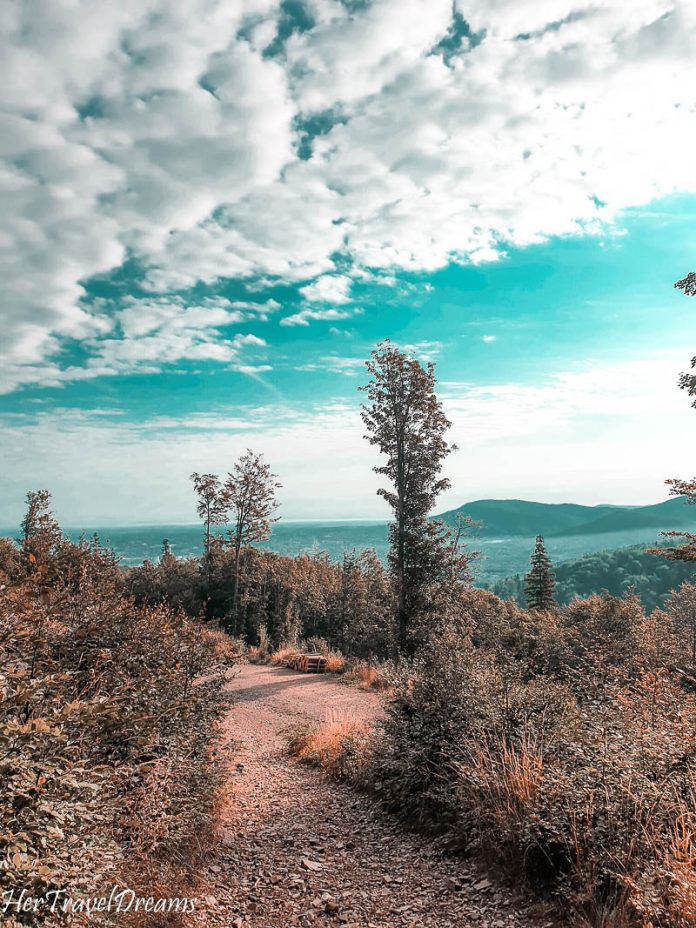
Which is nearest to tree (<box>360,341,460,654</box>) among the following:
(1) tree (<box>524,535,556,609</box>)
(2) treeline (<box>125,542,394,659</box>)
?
(2) treeline (<box>125,542,394,659</box>)

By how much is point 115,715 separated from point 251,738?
676 centimetres

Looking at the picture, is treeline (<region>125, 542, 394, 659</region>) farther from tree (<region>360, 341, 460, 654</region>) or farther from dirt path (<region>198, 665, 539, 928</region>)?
dirt path (<region>198, 665, 539, 928</region>)

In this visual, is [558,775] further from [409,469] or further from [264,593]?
[264,593]

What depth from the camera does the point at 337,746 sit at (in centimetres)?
770

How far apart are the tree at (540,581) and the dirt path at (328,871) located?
4866 cm

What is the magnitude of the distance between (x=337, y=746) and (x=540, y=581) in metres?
49.3

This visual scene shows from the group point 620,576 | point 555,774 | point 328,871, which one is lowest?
point 620,576

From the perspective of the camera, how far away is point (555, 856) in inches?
156

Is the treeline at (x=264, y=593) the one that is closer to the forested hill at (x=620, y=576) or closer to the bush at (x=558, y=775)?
the bush at (x=558, y=775)

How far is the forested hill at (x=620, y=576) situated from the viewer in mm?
154250

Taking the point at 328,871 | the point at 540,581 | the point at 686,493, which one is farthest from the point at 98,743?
the point at 540,581

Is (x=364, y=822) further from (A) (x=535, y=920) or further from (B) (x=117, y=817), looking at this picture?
(B) (x=117, y=817)

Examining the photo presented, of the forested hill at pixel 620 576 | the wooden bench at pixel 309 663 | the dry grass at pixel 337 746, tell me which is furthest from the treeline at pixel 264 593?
the forested hill at pixel 620 576

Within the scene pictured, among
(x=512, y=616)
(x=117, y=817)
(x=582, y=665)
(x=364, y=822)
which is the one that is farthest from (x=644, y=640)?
(x=117, y=817)
